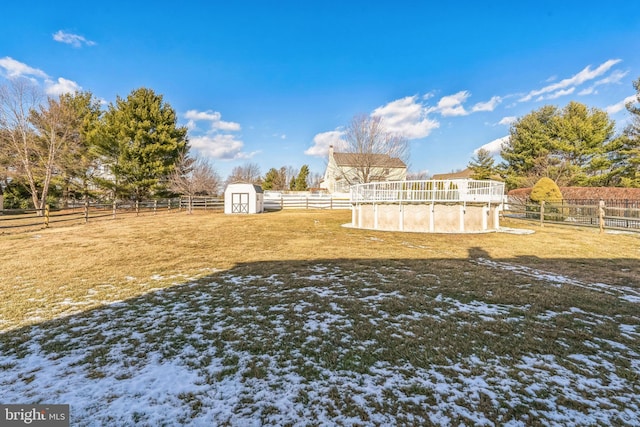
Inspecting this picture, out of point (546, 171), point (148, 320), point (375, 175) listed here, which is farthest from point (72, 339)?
point (546, 171)

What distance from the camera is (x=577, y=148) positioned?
23.2 m

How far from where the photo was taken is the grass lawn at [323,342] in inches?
75.5

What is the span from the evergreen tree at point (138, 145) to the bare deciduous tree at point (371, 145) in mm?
16020

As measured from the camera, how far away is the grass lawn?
1919 mm

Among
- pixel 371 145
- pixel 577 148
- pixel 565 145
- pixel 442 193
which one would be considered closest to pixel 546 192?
pixel 565 145

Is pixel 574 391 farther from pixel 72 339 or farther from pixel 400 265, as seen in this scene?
pixel 72 339

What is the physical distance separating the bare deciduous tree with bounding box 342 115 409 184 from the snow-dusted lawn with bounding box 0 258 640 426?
70.6ft

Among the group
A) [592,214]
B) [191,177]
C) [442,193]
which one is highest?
[191,177]

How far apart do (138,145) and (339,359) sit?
27.1m

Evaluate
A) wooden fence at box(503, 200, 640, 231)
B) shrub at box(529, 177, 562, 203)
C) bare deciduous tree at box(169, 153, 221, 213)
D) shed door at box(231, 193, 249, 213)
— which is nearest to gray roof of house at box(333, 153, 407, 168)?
shed door at box(231, 193, 249, 213)

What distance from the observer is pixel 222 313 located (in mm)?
3502

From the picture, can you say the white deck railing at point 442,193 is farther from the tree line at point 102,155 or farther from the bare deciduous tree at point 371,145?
the tree line at point 102,155

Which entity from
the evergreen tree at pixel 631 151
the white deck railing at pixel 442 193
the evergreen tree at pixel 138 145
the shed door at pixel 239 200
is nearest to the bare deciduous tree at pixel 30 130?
the evergreen tree at pixel 138 145

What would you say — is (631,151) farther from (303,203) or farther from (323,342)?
(323,342)
